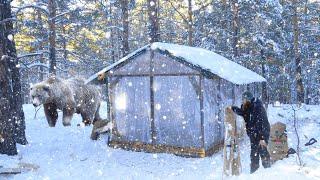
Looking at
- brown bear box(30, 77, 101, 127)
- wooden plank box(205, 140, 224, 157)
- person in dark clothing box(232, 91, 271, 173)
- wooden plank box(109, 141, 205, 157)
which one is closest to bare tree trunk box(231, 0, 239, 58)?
brown bear box(30, 77, 101, 127)

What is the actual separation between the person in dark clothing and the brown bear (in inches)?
308

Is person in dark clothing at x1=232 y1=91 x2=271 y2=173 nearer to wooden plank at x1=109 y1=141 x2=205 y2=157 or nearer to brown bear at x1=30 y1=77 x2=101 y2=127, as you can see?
wooden plank at x1=109 y1=141 x2=205 y2=157

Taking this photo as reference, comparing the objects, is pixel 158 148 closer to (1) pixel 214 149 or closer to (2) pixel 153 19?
(1) pixel 214 149

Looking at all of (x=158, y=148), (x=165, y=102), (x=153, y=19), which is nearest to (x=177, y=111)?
(x=165, y=102)

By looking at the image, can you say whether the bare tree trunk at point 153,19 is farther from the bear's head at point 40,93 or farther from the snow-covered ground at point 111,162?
the snow-covered ground at point 111,162

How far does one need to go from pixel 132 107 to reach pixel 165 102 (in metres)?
1.24

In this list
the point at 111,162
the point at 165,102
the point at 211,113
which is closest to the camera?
the point at 111,162

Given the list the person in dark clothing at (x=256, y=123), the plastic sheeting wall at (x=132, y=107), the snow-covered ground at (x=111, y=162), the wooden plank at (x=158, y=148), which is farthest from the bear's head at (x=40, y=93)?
the person in dark clothing at (x=256, y=123)

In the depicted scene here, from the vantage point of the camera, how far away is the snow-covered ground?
9.80m

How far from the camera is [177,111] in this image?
12422 mm

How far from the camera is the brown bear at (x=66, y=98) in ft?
46.9

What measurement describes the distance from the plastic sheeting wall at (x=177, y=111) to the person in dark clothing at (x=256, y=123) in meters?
3.07

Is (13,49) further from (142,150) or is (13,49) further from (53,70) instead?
(53,70)

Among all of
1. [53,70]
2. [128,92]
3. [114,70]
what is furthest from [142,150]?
[53,70]
